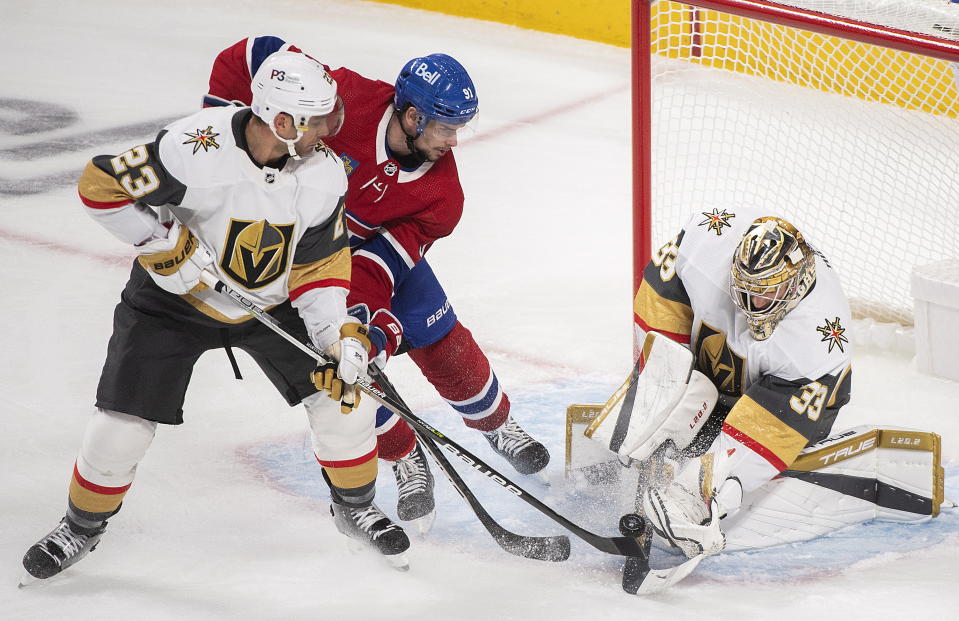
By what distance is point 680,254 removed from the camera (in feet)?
9.15

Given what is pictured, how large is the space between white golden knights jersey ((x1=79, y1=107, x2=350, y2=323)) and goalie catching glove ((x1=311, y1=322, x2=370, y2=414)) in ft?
0.23

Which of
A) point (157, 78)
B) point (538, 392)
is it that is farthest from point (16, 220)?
point (538, 392)

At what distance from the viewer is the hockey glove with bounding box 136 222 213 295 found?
2.35m

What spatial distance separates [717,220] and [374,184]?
82cm

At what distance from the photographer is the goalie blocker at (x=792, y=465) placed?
9.16 ft

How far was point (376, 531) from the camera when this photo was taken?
2.71 meters

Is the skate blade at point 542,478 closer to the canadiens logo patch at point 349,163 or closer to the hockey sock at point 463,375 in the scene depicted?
the hockey sock at point 463,375

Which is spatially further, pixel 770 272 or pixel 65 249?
pixel 65 249

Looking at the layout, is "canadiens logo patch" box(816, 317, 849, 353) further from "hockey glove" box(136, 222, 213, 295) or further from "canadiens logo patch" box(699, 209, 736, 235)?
"hockey glove" box(136, 222, 213, 295)

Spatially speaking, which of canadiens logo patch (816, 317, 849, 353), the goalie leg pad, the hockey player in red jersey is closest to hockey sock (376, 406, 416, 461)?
the hockey player in red jersey

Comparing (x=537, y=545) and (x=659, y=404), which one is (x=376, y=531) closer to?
(x=537, y=545)

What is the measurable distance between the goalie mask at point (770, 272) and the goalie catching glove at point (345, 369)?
0.82 metres

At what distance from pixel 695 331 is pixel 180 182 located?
48.7 inches

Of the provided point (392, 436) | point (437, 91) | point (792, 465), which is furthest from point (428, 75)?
point (792, 465)
